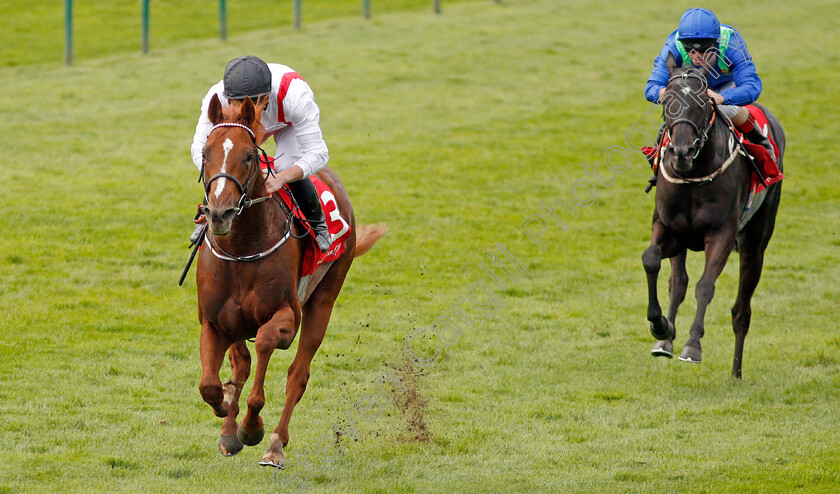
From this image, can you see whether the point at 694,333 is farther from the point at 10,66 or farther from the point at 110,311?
the point at 10,66

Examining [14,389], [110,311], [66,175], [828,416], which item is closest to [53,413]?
[14,389]

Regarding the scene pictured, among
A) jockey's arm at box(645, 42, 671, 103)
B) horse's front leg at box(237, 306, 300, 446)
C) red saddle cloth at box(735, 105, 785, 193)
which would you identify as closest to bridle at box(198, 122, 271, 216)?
horse's front leg at box(237, 306, 300, 446)

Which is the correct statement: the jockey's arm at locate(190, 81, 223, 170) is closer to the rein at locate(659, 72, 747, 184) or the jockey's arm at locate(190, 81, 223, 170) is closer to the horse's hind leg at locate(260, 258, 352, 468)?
the horse's hind leg at locate(260, 258, 352, 468)

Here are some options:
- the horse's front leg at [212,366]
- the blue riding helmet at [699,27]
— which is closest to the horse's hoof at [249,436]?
the horse's front leg at [212,366]

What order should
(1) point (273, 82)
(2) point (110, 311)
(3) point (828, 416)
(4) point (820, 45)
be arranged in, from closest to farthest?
(1) point (273, 82) → (3) point (828, 416) → (2) point (110, 311) → (4) point (820, 45)

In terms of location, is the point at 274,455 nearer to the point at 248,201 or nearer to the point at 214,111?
the point at 248,201

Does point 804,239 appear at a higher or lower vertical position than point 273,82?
lower

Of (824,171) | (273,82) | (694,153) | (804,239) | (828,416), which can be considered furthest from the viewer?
(824,171)

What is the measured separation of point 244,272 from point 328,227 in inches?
36.9

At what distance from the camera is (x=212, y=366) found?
5.37 m

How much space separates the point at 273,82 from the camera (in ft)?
18.9

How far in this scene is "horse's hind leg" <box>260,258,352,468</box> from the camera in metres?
→ 5.82

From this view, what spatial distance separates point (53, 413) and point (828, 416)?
18.5 feet

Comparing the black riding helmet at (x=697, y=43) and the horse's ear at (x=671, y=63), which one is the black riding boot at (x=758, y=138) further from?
the horse's ear at (x=671, y=63)
